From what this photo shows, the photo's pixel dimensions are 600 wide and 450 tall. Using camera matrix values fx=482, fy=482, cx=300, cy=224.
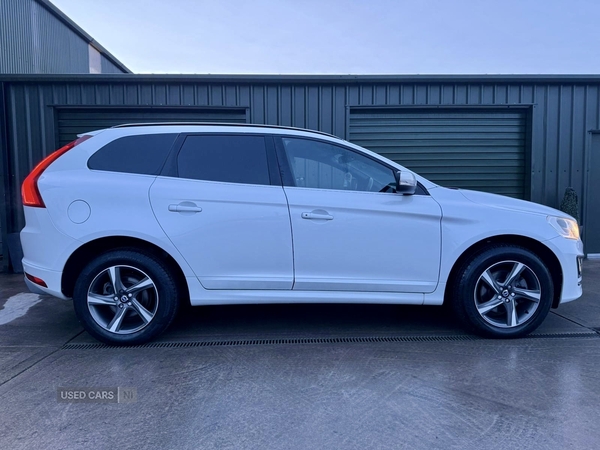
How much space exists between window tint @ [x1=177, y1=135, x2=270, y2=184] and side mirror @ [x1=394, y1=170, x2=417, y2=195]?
43.7 inches

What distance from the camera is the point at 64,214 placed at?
395 centimetres

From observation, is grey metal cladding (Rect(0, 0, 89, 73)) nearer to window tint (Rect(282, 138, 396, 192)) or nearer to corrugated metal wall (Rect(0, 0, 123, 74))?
corrugated metal wall (Rect(0, 0, 123, 74))

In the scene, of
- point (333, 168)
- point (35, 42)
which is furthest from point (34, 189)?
point (35, 42)

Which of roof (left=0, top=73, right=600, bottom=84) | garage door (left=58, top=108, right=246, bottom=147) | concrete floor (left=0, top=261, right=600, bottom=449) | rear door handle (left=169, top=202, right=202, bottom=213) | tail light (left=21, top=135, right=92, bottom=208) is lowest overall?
concrete floor (left=0, top=261, right=600, bottom=449)

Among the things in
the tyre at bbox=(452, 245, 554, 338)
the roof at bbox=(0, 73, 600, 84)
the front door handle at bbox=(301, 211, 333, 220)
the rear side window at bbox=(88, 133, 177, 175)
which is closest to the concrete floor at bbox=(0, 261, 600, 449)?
the tyre at bbox=(452, 245, 554, 338)

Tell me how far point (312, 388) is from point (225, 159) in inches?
81.2

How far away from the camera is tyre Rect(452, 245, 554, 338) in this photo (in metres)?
4.14

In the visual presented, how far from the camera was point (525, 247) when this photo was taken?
4.26 meters

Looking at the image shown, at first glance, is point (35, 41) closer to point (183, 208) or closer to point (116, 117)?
point (116, 117)

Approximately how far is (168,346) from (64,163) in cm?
179

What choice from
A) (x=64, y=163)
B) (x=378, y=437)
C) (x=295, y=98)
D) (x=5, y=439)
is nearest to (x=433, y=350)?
(x=378, y=437)

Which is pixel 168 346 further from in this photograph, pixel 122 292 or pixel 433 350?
pixel 433 350

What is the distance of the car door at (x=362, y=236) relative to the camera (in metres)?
4.05

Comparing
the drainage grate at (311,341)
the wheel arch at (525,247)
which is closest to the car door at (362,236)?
the wheel arch at (525,247)
